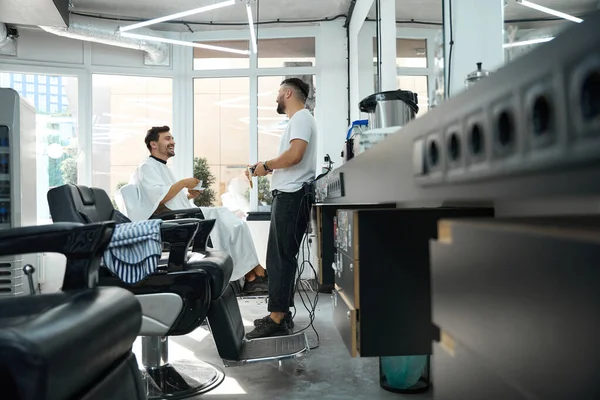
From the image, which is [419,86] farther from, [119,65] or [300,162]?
[119,65]

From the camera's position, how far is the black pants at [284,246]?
10.1 feet

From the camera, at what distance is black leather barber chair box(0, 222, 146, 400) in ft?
2.40

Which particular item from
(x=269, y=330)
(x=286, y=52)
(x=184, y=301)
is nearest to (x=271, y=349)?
(x=269, y=330)

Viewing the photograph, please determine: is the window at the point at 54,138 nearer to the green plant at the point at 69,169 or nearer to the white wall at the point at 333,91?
the green plant at the point at 69,169

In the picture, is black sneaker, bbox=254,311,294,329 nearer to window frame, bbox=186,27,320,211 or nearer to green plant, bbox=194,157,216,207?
window frame, bbox=186,27,320,211

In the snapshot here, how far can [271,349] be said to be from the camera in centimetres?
259

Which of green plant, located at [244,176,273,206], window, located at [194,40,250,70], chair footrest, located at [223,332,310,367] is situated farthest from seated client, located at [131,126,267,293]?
window, located at [194,40,250,70]

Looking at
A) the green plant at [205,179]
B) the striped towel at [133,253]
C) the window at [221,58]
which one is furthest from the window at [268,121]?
the striped towel at [133,253]

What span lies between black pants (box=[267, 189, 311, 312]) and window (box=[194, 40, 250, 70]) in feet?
12.4

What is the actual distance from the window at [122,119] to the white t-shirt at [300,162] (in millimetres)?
3642

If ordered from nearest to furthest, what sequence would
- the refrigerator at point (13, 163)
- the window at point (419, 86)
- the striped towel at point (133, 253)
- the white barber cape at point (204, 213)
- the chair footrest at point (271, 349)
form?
the striped towel at point (133, 253) < the chair footrest at point (271, 349) < the window at point (419, 86) < the refrigerator at point (13, 163) < the white barber cape at point (204, 213)

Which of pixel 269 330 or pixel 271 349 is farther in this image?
pixel 269 330

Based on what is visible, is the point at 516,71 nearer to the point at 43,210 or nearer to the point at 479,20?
the point at 479,20

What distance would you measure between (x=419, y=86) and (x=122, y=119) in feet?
14.9
